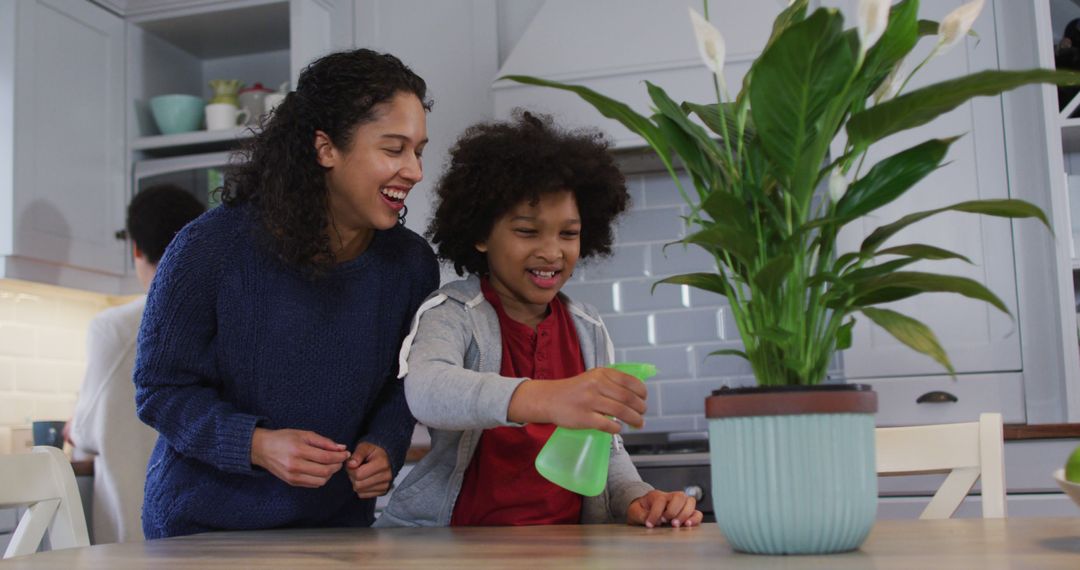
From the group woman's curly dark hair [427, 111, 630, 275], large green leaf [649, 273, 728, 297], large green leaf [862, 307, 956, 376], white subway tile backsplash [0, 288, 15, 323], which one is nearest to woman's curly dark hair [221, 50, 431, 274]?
woman's curly dark hair [427, 111, 630, 275]

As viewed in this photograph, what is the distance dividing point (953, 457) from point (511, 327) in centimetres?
61

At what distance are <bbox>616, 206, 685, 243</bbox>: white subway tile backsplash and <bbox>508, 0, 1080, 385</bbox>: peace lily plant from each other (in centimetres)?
229

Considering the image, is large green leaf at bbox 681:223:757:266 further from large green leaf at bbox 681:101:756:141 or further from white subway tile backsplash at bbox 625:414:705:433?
white subway tile backsplash at bbox 625:414:705:433

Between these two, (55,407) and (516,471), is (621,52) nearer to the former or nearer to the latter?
(516,471)

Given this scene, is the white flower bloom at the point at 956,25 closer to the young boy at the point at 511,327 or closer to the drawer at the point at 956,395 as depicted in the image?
the young boy at the point at 511,327

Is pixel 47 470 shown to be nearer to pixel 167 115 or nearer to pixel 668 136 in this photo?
pixel 668 136

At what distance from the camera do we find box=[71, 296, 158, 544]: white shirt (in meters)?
2.67

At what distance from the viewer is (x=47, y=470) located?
1401mm

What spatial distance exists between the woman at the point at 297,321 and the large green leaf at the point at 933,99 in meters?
0.80

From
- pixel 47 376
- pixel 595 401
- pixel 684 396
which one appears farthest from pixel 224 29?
pixel 595 401

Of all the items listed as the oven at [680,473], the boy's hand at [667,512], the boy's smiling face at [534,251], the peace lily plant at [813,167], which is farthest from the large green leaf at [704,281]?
the oven at [680,473]

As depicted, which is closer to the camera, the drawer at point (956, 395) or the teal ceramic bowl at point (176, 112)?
the drawer at point (956, 395)

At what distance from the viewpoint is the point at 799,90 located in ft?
2.77

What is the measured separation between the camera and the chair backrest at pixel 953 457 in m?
1.38
